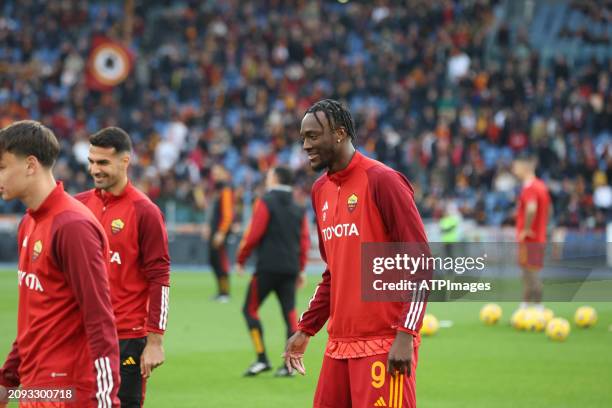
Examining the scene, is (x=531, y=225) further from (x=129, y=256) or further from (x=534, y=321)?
(x=129, y=256)

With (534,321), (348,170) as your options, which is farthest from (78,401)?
(534,321)

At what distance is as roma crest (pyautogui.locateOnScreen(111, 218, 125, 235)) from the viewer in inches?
283

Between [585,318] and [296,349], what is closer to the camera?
[296,349]

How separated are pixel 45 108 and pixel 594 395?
93.5 feet

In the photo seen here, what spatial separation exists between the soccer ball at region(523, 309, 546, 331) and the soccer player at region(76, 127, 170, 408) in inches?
397

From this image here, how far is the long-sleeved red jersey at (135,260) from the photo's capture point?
713cm

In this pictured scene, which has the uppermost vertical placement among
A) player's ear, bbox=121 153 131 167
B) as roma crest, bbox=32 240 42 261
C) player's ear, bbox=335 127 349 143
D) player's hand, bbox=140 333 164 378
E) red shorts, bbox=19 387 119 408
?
player's ear, bbox=335 127 349 143

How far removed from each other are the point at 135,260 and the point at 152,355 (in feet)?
2.59

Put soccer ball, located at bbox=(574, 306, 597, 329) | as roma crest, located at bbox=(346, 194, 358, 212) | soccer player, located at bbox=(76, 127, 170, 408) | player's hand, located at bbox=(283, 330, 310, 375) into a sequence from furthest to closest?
soccer ball, located at bbox=(574, 306, 597, 329) → soccer player, located at bbox=(76, 127, 170, 408) → player's hand, located at bbox=(283, 330, 310, 375) → as roma crest, located at bbox=(346, 194, 358, 212)

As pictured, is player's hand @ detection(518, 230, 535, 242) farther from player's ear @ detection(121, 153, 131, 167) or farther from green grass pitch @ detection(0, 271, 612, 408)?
player's ear @ detection(121, 153, 131, 167)

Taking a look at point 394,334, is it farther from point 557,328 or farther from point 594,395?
point 557,328

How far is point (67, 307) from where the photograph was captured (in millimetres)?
4859

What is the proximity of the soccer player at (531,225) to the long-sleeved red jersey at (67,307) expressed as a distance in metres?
12.3

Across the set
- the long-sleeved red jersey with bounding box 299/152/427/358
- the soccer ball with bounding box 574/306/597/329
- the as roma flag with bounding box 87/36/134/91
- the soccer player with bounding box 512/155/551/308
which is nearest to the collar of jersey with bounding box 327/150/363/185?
the long-sleeved red jersey with bounding box 299/152/427/358
